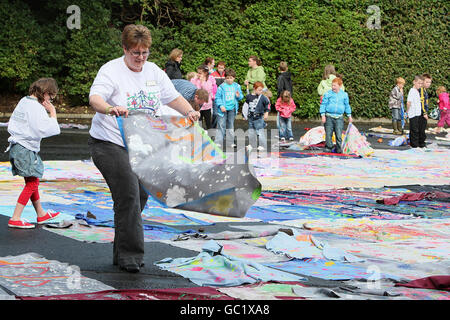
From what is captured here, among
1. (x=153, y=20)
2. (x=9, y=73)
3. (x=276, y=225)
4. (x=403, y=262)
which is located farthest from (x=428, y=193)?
(x=153, y=20)

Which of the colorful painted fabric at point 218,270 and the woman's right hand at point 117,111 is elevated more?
the woman's right hand at point 117,111

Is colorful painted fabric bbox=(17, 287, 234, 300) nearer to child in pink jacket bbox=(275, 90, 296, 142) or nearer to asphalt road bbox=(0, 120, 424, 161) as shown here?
asphalt road bbox=(0, 120, 424, 161)

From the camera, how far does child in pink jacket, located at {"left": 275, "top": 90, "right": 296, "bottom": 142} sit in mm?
21297

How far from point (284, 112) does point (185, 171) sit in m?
14.5

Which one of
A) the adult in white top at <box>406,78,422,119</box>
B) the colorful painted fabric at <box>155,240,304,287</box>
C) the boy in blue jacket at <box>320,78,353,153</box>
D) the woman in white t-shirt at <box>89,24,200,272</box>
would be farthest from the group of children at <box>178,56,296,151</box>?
the colorful painted fabric at <box>155,240,304,287</box>

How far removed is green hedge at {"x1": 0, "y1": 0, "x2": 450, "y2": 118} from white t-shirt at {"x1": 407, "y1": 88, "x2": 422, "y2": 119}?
1091 cm

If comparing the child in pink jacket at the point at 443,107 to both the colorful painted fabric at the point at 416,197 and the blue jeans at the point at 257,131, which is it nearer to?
the blue jeans at the point at 257,131

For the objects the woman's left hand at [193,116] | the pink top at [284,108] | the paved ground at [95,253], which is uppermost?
the woman's left hand at [193,116]

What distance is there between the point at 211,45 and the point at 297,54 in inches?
123

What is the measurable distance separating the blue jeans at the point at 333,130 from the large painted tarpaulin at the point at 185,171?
11.8 meters

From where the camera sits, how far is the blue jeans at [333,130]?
18.6 m

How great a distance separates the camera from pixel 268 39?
31.3 meters

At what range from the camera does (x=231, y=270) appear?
661cm

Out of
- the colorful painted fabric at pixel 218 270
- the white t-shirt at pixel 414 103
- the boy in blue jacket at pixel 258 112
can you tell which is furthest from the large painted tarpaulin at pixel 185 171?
the white t-shirt at pixel 414 103
